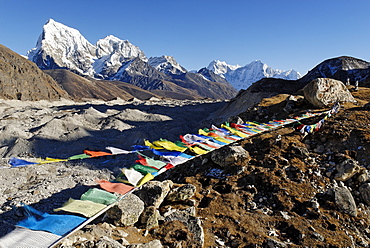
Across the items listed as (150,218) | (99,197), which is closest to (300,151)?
(150,218)

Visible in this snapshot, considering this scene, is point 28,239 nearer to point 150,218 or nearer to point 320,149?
point 150,218

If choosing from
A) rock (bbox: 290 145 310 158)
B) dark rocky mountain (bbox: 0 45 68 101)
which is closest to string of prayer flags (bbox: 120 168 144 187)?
Result: rock (bbox: 290 145 310 158)

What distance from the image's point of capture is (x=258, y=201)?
219 inches

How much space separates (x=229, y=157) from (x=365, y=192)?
130 inches

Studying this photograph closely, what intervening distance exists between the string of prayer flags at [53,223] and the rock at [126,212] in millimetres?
710

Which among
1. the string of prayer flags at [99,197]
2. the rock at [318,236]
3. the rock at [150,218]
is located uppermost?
the string of prayer flags at [99,197]

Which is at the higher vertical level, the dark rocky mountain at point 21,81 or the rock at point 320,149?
the dark rocky mountain at point 21,81

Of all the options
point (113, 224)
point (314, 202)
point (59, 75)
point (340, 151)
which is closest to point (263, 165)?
point (314, 202)

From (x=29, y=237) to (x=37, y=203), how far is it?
512 cm

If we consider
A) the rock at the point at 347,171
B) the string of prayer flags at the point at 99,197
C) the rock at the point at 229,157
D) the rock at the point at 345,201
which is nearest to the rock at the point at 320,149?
the rock at the point at 347,171

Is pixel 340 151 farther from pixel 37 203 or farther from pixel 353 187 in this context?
pixel 37 203

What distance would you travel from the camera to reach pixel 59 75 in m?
125

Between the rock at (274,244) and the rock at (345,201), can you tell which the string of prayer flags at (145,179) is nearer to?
the rock at (274,244)

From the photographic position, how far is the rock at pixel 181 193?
5.43 meters
